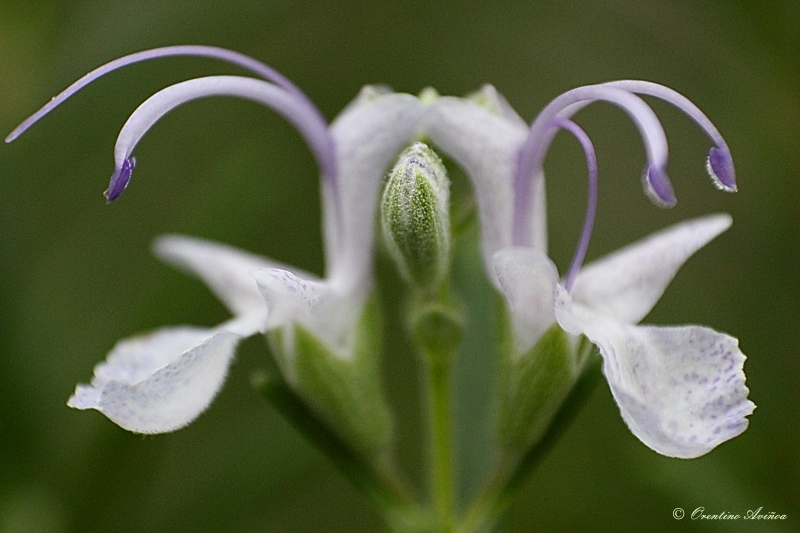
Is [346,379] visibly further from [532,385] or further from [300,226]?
[300,226]

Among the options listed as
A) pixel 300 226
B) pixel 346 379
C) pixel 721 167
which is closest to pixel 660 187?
pixel 721 167

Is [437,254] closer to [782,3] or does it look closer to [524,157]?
[524,157]

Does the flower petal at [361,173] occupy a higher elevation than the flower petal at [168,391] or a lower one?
higher

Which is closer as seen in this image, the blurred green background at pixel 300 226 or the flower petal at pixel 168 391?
the flower petal at pixel 168 391

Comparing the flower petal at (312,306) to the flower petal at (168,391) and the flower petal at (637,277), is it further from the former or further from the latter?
the flower petal at (637,277)

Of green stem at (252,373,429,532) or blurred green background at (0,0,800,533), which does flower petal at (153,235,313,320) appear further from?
blurred green background at (0,0,800,533)

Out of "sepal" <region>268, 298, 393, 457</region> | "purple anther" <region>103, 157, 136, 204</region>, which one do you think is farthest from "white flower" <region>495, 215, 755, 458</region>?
"purple anther" <region>103, 157, 136, 204</region>

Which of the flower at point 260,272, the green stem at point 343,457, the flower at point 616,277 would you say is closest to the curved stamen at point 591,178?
the flower at point 616,277
